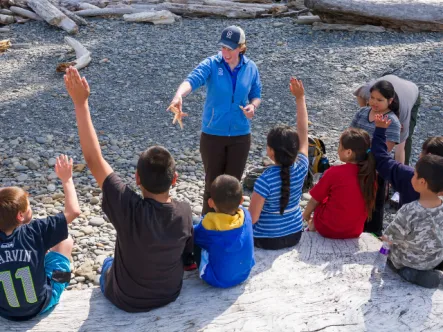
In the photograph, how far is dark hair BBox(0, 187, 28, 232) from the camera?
366 centimetres

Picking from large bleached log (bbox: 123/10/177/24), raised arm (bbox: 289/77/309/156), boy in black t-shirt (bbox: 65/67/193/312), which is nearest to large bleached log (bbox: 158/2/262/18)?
large bleached log (bbox: 123/10/177/24)

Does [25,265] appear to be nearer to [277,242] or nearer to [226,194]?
[226,194]

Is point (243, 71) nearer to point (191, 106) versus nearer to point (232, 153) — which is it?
point (232, 153)

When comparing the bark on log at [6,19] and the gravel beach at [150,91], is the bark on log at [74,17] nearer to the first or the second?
the gravel beach at [150,91]

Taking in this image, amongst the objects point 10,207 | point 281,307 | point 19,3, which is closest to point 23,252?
point 10,207

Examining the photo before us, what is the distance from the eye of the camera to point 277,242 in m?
4.73

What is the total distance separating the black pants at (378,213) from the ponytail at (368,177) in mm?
561

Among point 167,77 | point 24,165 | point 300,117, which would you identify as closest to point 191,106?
point 167,77

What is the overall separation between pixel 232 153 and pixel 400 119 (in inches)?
74.7

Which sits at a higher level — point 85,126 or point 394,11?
point 394,11

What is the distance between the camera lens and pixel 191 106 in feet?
30.8

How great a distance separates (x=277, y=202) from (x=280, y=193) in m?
0.09

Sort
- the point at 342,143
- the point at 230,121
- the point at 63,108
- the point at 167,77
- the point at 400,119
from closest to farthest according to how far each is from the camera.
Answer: the point at 342,143 → the point at 230,121 → the point at 400,119 → the point at 63,108 → the point at 167,77

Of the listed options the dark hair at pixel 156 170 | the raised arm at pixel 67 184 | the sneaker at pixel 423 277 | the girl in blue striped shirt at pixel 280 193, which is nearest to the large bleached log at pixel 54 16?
the girl in blue striped shirt at pixel 280 193
